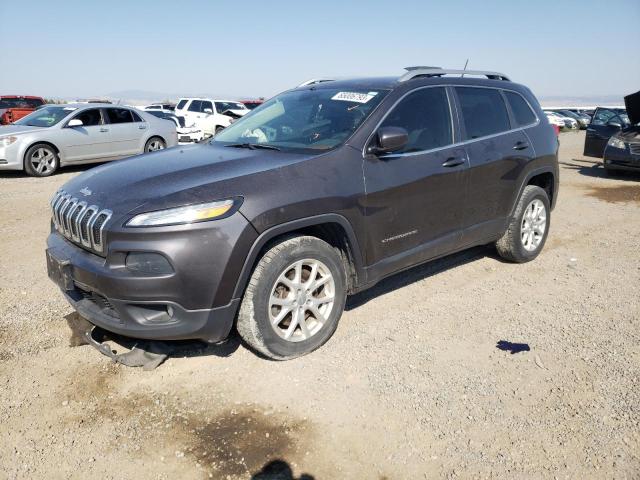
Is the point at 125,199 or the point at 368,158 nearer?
the point at 125,199

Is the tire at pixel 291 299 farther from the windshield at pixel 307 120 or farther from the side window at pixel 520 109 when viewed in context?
the side window at pixel 520 109

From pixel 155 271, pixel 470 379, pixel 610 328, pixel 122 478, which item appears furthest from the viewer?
pixel 610 328

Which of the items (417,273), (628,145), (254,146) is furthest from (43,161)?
(628,145)

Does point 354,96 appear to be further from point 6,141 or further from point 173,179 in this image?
point 6,141

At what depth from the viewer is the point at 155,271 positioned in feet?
9.00

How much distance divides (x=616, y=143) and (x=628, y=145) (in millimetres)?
264

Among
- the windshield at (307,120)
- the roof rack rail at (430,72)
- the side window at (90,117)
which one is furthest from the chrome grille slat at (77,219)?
the side window at (90,117)

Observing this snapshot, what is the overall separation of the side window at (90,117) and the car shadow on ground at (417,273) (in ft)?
29.6

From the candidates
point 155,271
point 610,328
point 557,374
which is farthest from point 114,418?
point 610,328

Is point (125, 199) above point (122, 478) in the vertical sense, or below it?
above

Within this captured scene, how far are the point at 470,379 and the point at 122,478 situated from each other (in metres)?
2.00

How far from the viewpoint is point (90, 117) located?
1123 centimetres

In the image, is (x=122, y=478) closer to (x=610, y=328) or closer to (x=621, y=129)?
(x=610, y=328)

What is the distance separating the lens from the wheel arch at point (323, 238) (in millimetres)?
2920
